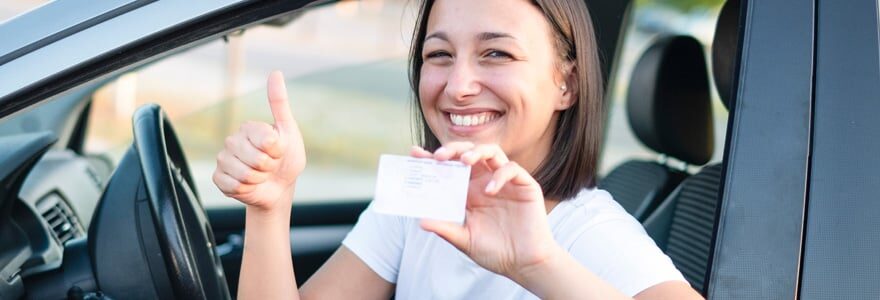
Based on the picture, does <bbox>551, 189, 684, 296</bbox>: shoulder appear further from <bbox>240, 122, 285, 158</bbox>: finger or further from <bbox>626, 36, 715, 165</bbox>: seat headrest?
<bbox>626, 36, 715, 165</bbox>: seat headrest

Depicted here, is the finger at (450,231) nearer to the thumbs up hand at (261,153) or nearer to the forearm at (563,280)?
the forearm at (563,280)

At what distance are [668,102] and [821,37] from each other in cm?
132

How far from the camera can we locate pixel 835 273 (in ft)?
4.61

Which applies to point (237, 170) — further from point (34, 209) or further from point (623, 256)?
point (34, 209)

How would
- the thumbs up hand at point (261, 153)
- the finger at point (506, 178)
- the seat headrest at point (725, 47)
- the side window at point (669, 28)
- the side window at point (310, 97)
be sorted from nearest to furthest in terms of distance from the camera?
the finger at point (506, 178) → the thumbs up hand at point (261, 153) → the seat headrest at point (725, 47) → the side window at point (669, 28) → the side window at point (310, 97)

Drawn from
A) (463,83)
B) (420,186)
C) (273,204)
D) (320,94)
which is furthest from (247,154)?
(320,94)

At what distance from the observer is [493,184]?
4.08 ft

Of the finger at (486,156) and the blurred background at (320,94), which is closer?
the finger at (486,156)

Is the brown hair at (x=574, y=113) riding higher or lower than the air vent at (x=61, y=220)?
higher

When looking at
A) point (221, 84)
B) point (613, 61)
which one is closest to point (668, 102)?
point (613, 61)

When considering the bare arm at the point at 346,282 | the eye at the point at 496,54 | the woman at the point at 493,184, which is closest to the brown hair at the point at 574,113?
the woman at the point at 493,184

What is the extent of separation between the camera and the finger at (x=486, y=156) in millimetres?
1243

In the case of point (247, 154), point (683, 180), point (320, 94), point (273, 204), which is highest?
point (247, 154)

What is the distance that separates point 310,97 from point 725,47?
8437 mm
